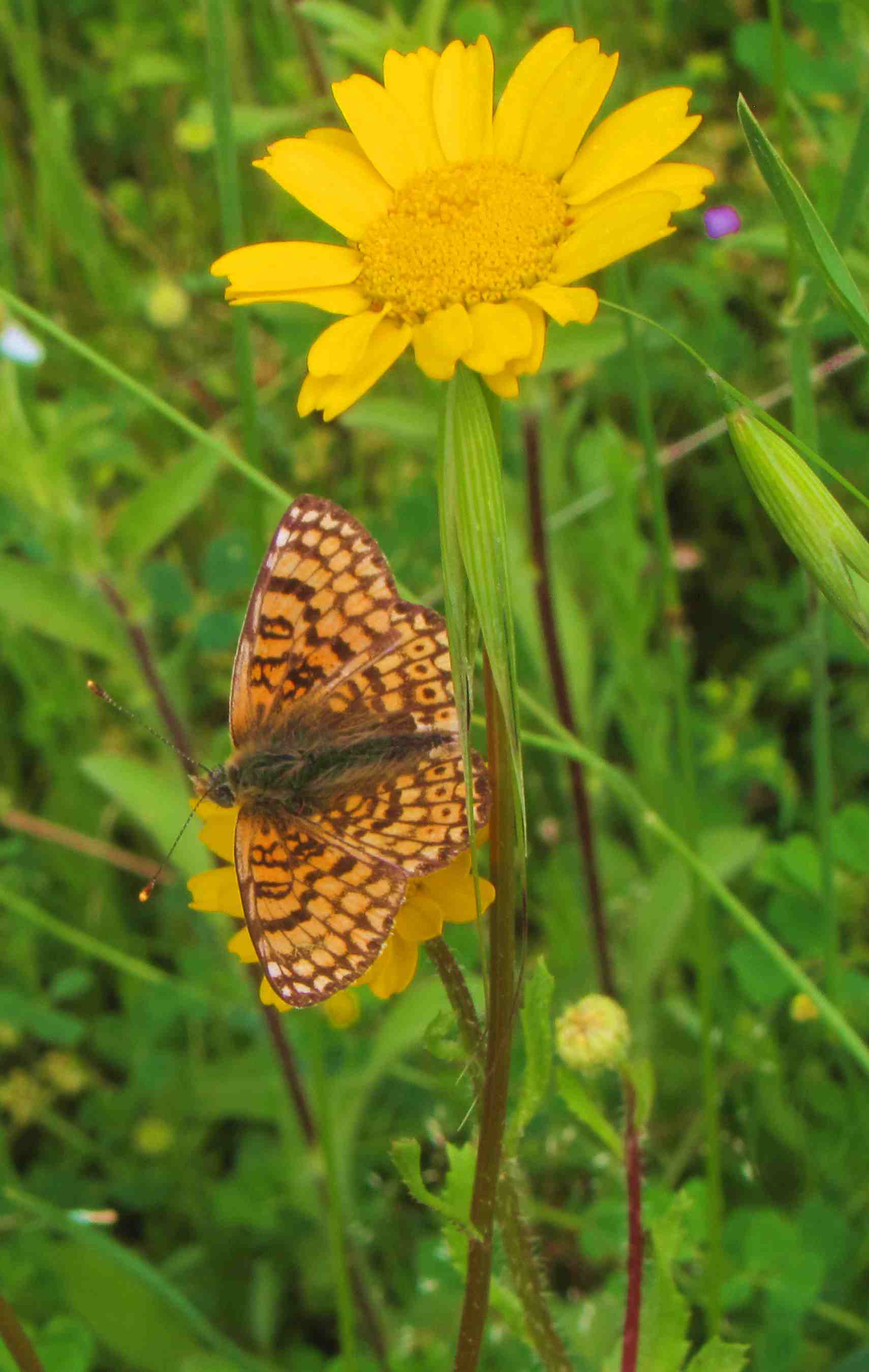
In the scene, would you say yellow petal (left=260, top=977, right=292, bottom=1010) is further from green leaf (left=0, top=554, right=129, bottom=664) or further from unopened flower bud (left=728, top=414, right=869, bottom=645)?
green leaf (left=0, top=554, right=129, bottom=664)

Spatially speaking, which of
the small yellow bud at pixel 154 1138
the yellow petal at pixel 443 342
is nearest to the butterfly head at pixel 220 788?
the yellow petal at pixel 443 342

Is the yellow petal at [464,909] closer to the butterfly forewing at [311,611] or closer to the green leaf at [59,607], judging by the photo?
the butterfly forewing at [311,611]

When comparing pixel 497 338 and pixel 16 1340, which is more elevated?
pixel 497 338

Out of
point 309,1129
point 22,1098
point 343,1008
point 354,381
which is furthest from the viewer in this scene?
point 22,1098

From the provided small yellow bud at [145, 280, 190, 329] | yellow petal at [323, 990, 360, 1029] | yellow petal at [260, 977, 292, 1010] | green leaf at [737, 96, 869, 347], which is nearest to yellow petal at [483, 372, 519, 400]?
green leaf at [737, 96, 869, 347]

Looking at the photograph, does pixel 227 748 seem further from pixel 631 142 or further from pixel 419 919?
pixel 631 142

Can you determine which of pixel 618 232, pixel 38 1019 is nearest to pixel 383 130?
pixel 618 232
